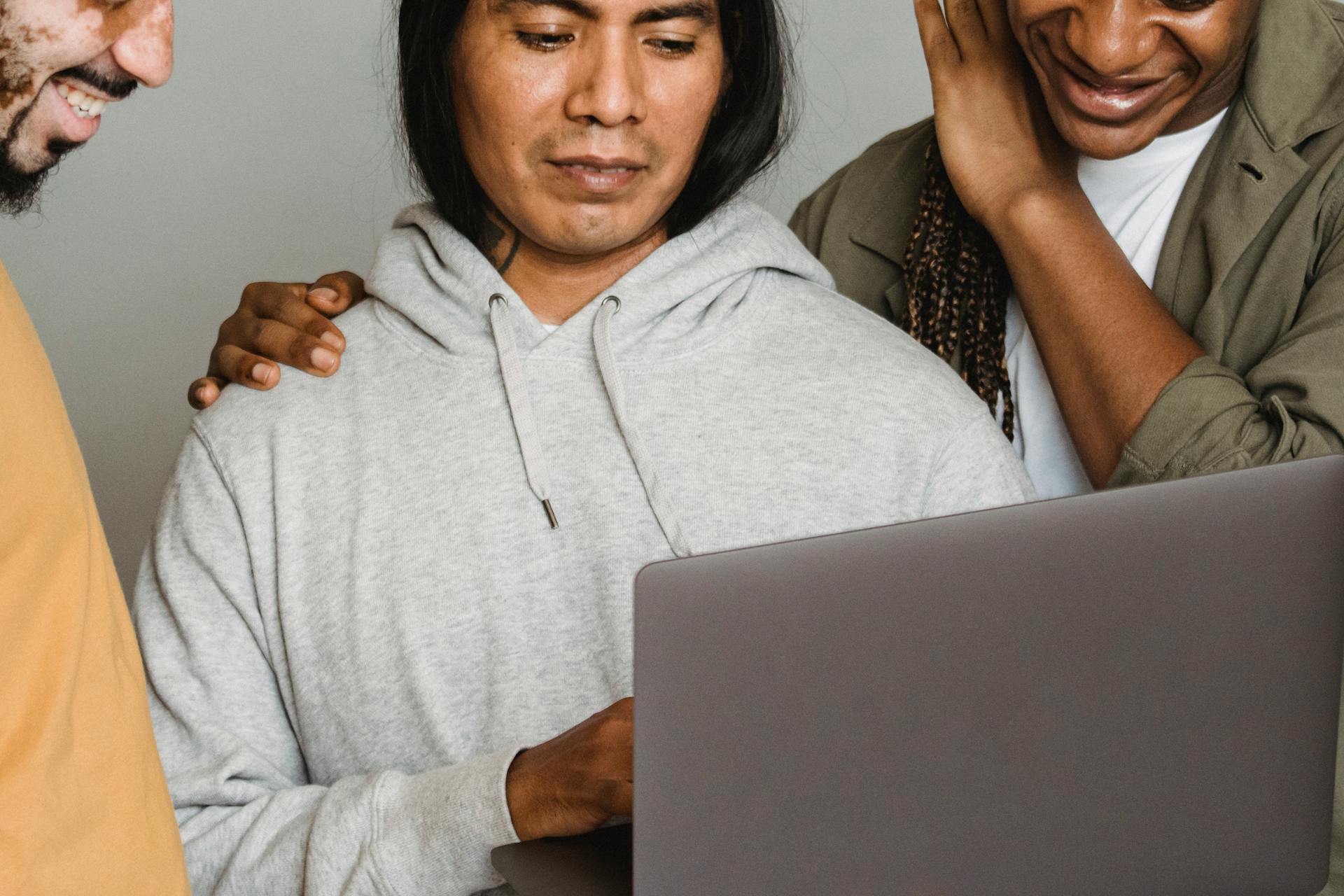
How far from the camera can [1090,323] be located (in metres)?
1.46

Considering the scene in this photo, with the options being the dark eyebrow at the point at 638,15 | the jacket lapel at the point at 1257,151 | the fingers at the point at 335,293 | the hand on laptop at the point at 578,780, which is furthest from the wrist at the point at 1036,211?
the hand on laptop at the point at 578,780

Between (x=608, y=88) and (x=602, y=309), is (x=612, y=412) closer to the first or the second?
(x=602, y=309)

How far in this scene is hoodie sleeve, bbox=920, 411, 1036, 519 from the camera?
128cm

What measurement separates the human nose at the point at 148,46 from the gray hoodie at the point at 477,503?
0.33 metres

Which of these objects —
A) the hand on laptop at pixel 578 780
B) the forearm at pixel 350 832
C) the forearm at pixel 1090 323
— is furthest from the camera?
the forearm at pixel 1090 323

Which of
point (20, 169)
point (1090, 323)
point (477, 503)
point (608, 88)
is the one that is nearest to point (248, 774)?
point (477, 503)

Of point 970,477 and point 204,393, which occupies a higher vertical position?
point 204,393

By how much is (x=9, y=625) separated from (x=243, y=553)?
1.89 feet

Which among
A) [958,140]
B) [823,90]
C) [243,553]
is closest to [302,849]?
[243,553]

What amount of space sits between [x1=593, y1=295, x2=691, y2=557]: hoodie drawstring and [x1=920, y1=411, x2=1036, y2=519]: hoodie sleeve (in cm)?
23

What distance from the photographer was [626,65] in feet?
4.08

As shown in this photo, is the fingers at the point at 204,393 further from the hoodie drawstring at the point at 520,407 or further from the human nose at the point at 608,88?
the human nose at the point at 608,88

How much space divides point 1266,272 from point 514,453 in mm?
791

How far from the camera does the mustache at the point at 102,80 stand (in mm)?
1004
